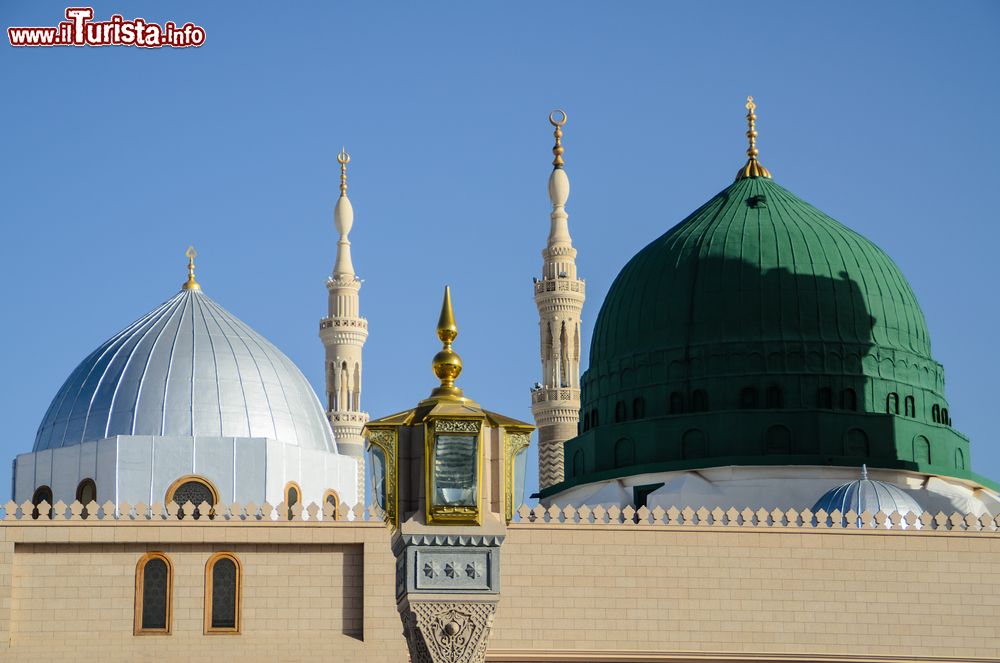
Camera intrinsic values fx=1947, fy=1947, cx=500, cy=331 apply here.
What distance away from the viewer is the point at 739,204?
2934 centimetres

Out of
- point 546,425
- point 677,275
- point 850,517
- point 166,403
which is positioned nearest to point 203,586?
point 166,403

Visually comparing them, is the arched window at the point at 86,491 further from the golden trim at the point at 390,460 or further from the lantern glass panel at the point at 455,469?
the lantern glass panel at the point at 455,469

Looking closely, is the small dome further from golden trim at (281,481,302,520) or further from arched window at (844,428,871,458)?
golden trim at (281,481,302,520)

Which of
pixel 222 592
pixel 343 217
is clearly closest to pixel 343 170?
pixel 343 217

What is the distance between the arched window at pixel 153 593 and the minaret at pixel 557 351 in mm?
16854

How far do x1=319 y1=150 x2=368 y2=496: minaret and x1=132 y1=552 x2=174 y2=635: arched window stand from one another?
18030mm

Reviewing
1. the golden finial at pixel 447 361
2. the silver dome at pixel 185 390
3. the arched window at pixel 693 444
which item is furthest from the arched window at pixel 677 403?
the golden finial at pixel 447 361

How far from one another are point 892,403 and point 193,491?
1021 cm

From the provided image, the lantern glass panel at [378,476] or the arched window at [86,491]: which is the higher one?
the arched window at [86,491]

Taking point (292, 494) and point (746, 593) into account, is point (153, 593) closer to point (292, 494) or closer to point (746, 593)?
point (292, 494)

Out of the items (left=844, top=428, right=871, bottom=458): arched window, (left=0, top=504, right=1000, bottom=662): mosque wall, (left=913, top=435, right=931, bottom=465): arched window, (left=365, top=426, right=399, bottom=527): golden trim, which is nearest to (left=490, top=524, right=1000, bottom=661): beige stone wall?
(left=0, top=504, right=1000, bottom=662): mosque wall

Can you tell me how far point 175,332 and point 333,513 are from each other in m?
4.36

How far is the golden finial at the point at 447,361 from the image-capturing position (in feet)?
37.1

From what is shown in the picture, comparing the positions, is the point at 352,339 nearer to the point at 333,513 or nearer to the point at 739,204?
the point at 739,204
